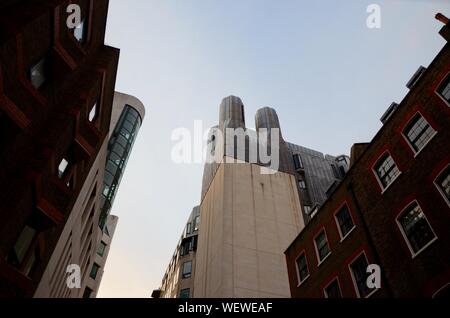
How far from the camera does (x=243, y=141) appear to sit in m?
63.9

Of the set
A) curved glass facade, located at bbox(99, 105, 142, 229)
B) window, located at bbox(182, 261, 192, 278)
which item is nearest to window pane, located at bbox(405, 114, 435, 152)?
curved glass facade, located at bbox(99, 105, 142, 229)

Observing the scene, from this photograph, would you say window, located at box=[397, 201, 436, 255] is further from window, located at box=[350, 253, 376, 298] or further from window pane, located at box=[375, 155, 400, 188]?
window, located at box=[350, 253, 376, 298]

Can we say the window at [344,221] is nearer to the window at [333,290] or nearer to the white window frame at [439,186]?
the window at [333,290]

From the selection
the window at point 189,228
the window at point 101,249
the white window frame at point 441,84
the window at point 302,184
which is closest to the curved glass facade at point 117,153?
the window at point 101,249

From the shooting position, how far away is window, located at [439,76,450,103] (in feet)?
51.2

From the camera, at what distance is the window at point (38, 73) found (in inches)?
519

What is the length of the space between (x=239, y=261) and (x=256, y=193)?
13.3 metres

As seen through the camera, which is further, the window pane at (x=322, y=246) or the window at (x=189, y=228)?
the window at (x=189, y=228)

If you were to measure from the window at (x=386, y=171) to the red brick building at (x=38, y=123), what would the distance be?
16615 millimetres

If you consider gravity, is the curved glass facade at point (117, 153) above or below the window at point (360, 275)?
above
